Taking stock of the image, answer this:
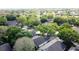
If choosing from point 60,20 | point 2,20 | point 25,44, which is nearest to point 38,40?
point 25,44

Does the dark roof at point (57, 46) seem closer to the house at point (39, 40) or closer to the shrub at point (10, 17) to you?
the house at point (39, 40)

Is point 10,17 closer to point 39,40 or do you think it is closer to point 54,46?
point 39,40

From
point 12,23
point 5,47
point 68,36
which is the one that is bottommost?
point 5,47

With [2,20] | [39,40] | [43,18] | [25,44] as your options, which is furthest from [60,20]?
[2,20]

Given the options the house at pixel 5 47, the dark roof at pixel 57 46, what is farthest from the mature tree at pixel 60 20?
the house at pixel 5 47

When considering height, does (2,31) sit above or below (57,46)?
above

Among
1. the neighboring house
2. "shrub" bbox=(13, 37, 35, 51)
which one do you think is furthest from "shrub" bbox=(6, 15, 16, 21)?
"shrub" bbox=(13, 37, 35, 51)

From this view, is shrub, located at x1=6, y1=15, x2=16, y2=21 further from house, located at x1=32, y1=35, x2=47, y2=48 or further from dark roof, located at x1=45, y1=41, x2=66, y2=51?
dark roof, located at x1=45, y1=41, x2=66, y2=51
